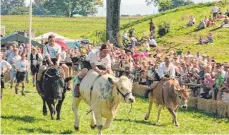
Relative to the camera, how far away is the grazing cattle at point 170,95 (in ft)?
58.5

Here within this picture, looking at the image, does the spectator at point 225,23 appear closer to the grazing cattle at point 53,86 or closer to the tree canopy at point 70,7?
the grazing cattle at point 53,86

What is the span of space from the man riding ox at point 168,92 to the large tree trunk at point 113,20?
19.5 meters

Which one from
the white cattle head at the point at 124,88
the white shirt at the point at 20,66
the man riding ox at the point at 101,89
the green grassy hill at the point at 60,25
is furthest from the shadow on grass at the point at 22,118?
the green grassy hill at the point at 60,25

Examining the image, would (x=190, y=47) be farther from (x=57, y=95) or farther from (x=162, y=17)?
(x=57, y=95)

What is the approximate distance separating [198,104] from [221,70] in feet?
5.31

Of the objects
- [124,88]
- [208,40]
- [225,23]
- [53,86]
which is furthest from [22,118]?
[225,23]

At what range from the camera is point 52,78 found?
53.1 ft

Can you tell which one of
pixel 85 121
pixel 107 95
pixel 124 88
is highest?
pixel 124 88

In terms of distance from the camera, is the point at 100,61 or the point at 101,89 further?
the point at 100,61

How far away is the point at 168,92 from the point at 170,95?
0.13m

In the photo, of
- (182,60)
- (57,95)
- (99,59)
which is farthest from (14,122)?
(182,60)

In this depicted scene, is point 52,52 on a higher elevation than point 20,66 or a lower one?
higher

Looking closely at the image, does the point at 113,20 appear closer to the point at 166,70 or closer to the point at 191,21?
the point at 191,21

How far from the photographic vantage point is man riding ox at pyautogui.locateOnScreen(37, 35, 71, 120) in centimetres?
1614
